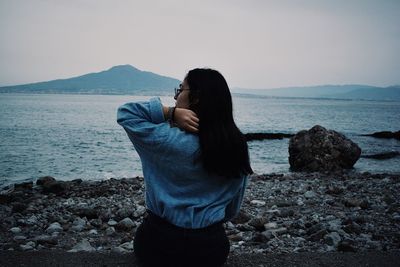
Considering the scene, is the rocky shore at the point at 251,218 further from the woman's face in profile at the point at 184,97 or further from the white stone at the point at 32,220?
the woman's face in profile at the point at 184,97

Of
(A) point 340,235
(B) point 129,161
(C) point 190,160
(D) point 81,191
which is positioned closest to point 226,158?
(C) point 190,160

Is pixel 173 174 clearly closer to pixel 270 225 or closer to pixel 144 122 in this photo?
pixel 144 122

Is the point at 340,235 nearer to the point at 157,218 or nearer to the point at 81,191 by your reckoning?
the point at 157,218

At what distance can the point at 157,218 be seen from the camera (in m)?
2.97

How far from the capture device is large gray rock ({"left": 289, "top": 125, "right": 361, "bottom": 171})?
670 inches

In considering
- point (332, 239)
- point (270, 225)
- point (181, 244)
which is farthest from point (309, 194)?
point (181, 244)

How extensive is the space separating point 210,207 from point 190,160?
1.58ft

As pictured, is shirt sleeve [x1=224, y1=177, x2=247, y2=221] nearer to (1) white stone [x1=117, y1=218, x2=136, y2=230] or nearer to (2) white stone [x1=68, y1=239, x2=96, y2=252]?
(2) white stone [x1=68, y1=239, x2=96, y2=252]

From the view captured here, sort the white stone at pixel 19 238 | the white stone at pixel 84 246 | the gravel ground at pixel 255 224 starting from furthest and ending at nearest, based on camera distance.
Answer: the white stone at pixel 19 238
the white stone at pixel 84 246
the gravel ground at pixel 255 224

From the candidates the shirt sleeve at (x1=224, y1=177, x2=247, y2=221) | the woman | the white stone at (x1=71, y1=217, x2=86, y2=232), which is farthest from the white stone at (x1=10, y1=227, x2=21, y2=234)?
the shirt sleeve at (x1=224, y1=177, x2=247, y2=221)

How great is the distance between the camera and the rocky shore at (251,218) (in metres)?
5.96

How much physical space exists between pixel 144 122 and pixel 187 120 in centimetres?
33

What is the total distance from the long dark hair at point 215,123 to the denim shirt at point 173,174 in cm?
11

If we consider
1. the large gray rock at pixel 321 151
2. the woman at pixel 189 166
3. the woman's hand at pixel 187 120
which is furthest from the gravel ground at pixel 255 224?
the large gray rock at pixel 321 151
